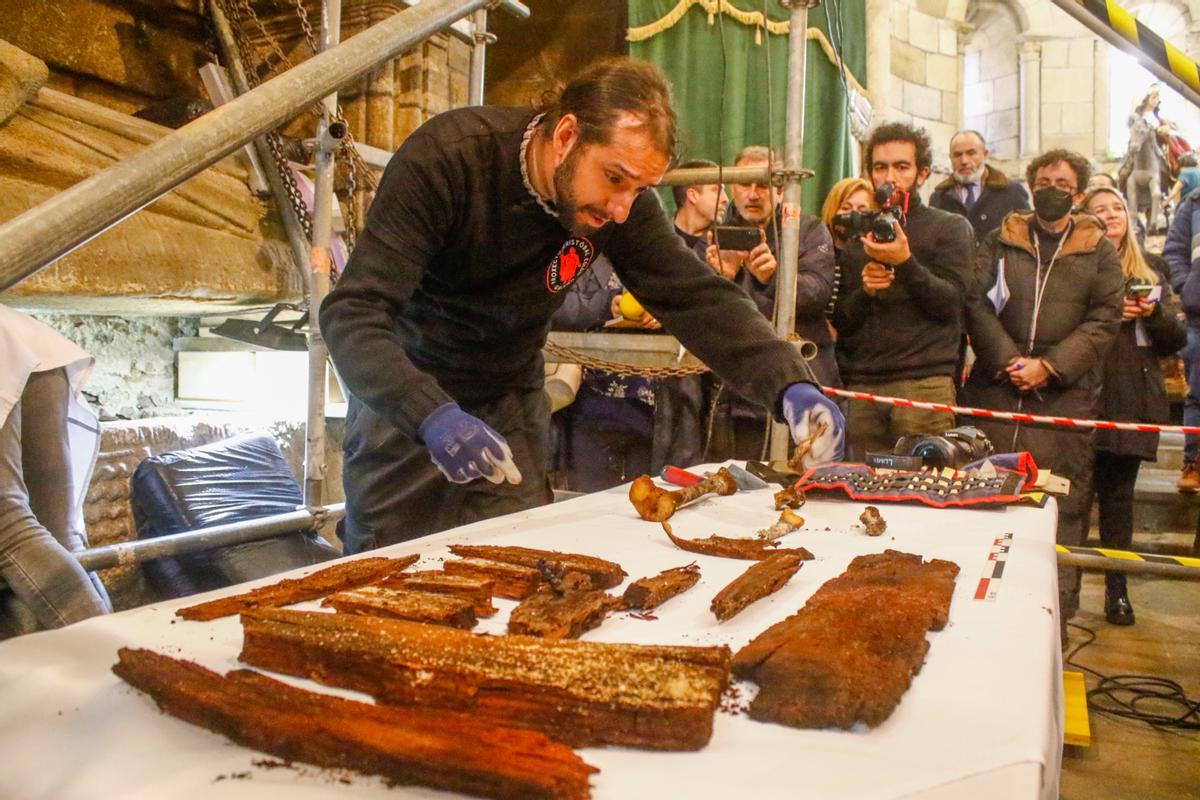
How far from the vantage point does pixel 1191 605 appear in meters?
4.22

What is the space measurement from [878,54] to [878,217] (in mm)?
3811

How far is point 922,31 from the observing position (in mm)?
8117

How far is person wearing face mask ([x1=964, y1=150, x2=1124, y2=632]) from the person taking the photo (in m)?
3.42

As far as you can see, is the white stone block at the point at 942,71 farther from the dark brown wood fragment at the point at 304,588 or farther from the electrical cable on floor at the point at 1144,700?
the dark brown wood fragment at the point at 304,588

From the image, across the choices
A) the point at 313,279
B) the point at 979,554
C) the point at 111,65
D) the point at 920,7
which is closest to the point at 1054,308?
the point at 979,554

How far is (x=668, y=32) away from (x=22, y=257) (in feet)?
14.8

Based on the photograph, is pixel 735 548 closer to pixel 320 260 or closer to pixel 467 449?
pixel 467 449

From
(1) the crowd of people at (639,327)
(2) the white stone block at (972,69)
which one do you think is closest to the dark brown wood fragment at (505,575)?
(1) the crowd of people at (639,327)

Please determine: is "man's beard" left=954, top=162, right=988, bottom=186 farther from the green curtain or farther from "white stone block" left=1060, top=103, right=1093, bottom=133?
"white stone block" left=1060, top=103, right=1093, bottom=133

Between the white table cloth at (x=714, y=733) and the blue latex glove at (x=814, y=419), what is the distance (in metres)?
0.59

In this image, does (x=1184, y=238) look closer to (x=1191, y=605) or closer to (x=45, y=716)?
(x=1191, y=605)

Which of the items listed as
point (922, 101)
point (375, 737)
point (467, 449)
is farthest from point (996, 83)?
point (375, 737)

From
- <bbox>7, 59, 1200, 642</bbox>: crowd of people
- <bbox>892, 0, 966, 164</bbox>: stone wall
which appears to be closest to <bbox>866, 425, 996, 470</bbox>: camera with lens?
<bbox>7, 59, 1200, 642</bbox>: crowd of people

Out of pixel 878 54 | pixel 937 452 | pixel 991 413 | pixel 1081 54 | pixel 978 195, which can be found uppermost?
pixel 1081 54
